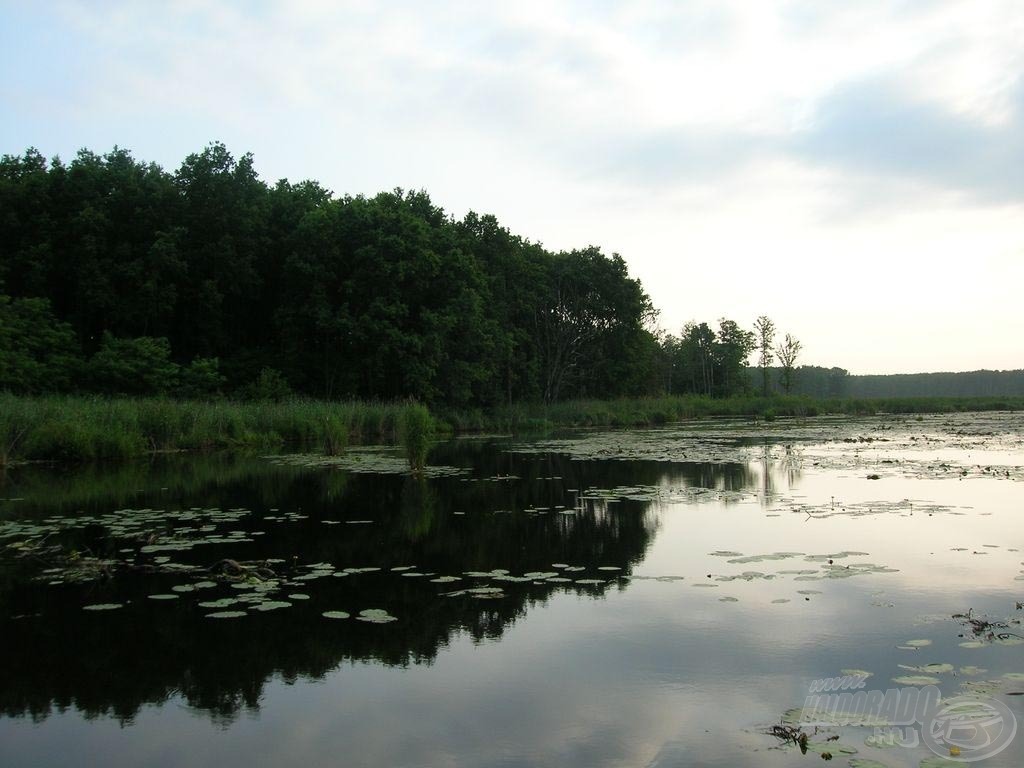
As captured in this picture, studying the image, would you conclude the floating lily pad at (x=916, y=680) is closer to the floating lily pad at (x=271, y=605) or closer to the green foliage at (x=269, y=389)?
the floating lily pad at (x=271, y=605)

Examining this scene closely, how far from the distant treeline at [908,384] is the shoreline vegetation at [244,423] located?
5713 cm

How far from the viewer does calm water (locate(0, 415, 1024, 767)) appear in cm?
394

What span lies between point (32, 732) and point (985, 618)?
6.21 m

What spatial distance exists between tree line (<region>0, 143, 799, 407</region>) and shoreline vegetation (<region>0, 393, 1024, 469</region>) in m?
3.91

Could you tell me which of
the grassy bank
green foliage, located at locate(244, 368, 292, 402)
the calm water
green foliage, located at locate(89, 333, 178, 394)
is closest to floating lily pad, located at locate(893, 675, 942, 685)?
the calm water

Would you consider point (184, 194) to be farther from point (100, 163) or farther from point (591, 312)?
point (591, 312)

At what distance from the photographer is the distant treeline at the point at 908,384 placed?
3767 inches

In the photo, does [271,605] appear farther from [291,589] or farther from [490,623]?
[490,623]

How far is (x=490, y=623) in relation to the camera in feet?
19.1

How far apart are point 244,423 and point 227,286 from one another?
16894 mm

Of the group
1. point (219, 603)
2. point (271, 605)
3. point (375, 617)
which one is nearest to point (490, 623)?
point (375, 617)

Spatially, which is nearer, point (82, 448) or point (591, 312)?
point (82, 448)

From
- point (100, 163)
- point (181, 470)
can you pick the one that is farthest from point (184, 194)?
point (181, 470)

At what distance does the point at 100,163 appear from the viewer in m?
42.1
